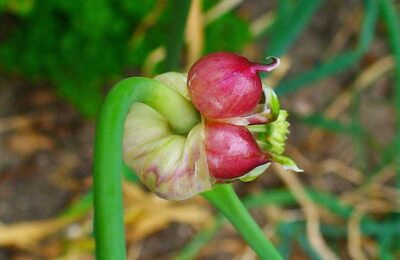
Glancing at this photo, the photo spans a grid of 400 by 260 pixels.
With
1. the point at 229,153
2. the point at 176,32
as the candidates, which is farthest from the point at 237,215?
the point at 176,32

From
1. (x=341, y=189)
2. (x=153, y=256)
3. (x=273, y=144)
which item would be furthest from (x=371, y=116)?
(x=273, y=144)

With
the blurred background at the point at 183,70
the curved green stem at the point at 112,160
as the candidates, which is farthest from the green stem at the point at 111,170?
the blurred background at the point at 183,70

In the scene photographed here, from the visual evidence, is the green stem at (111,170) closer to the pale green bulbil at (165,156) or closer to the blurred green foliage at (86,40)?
the pale green bulbil at (165,156)

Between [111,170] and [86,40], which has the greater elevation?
[86,40]

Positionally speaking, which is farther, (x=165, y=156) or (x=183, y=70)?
(x=183, y=70)

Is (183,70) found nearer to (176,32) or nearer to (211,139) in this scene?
(176,32)

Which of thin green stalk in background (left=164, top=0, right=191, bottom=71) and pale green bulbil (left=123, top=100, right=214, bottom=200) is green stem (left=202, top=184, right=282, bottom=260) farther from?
thin green stalk in background (left=164, top=0, right=191, bottom=71)

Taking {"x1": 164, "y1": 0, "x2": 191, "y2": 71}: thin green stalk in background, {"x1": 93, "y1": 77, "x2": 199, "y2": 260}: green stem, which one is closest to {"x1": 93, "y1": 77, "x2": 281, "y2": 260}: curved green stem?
{"x1": 93, "y1": 77, "x2": 199, "y2": 260}: green stem
